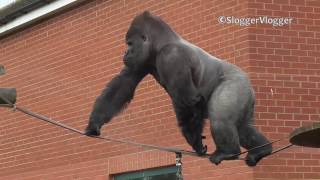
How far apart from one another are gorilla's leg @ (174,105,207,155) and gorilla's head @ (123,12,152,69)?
42 cm

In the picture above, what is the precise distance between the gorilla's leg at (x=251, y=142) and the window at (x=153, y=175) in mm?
4186

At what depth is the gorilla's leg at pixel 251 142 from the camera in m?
5.93

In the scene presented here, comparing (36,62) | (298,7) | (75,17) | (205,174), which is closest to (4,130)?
(36,62)

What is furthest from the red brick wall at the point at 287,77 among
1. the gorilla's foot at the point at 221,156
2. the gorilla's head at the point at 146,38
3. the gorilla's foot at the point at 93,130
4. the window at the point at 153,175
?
the gorilla's head at the point at 146,38

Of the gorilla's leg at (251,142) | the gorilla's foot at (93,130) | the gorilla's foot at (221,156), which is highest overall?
the gorilla's foot at (93,130)

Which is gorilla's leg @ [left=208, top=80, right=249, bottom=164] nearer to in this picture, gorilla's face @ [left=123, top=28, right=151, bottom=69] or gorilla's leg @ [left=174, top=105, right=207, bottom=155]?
gorilla's leg @ [left=174, top=105, right=207, bottom=155]

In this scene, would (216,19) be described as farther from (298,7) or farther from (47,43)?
(47,43)

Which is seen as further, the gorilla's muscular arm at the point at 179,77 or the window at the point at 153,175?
the window at the point at 153,175

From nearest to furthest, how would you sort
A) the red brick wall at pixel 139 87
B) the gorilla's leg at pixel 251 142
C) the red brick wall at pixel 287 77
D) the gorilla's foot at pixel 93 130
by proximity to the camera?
the gorilla's leg at pixel 251 142 → the gorilla's foot at pixel 93 130 → the red brick wall at pixel 287 77 → the red brick wall at pixel 139 87

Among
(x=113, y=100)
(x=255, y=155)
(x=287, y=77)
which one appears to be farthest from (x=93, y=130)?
(x=287, y=77)

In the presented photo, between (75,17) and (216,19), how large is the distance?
3010 mm

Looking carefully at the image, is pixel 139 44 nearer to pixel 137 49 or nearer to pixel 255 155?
pixel 137 49

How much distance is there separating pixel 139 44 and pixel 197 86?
51 centimetres

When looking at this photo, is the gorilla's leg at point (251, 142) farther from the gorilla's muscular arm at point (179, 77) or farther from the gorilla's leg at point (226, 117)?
the gorilla's muscular arm at point (179, 77)
